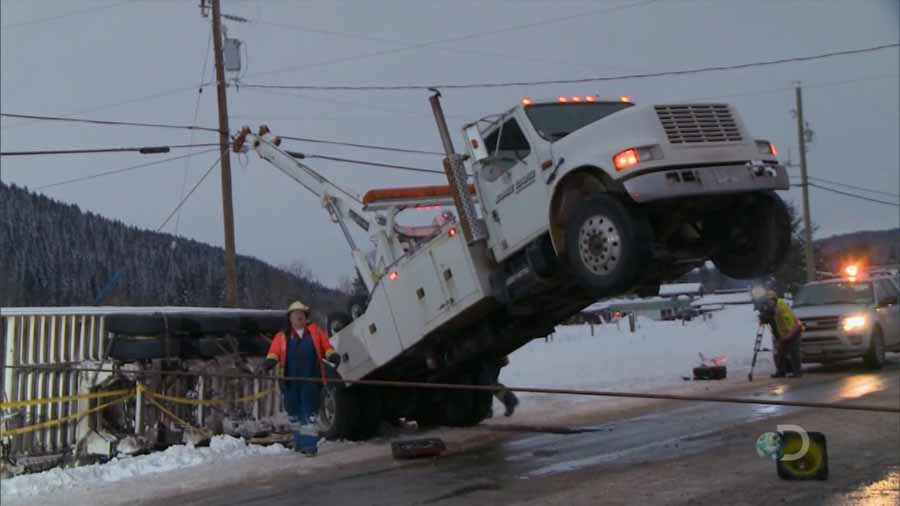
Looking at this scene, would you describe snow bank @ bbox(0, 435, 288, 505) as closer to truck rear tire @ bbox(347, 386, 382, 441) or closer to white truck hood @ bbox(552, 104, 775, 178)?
truck rear tire @ bbox(347, 386, 382, 441)

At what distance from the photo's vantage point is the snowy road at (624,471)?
23.6ft

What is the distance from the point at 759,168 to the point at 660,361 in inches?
532

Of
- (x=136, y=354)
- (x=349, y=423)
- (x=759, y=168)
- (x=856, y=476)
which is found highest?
(x=759, y=168)

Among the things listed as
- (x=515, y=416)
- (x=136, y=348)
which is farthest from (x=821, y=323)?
(x=136, y=348)

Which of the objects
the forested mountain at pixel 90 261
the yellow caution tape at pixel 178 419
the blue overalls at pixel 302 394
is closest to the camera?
the blue overalls at pixel 302 394

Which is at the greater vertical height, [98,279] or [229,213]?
[229,213]

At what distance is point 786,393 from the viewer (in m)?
14.6

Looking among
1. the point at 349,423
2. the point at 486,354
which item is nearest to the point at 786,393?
the point at 486,354

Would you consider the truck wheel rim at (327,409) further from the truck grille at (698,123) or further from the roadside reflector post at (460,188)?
the truck grille at (698,123)

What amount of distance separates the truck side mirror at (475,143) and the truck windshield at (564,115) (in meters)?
0.66

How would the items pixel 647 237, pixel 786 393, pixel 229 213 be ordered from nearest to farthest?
pixel 647 237, pixel 786 393, pixel 229 213

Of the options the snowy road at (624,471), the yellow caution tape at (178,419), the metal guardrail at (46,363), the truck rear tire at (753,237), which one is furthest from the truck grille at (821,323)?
the metal guardrail at (46,363)

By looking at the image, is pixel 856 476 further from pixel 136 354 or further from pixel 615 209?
pixel 136 354

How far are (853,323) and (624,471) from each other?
1177cm
